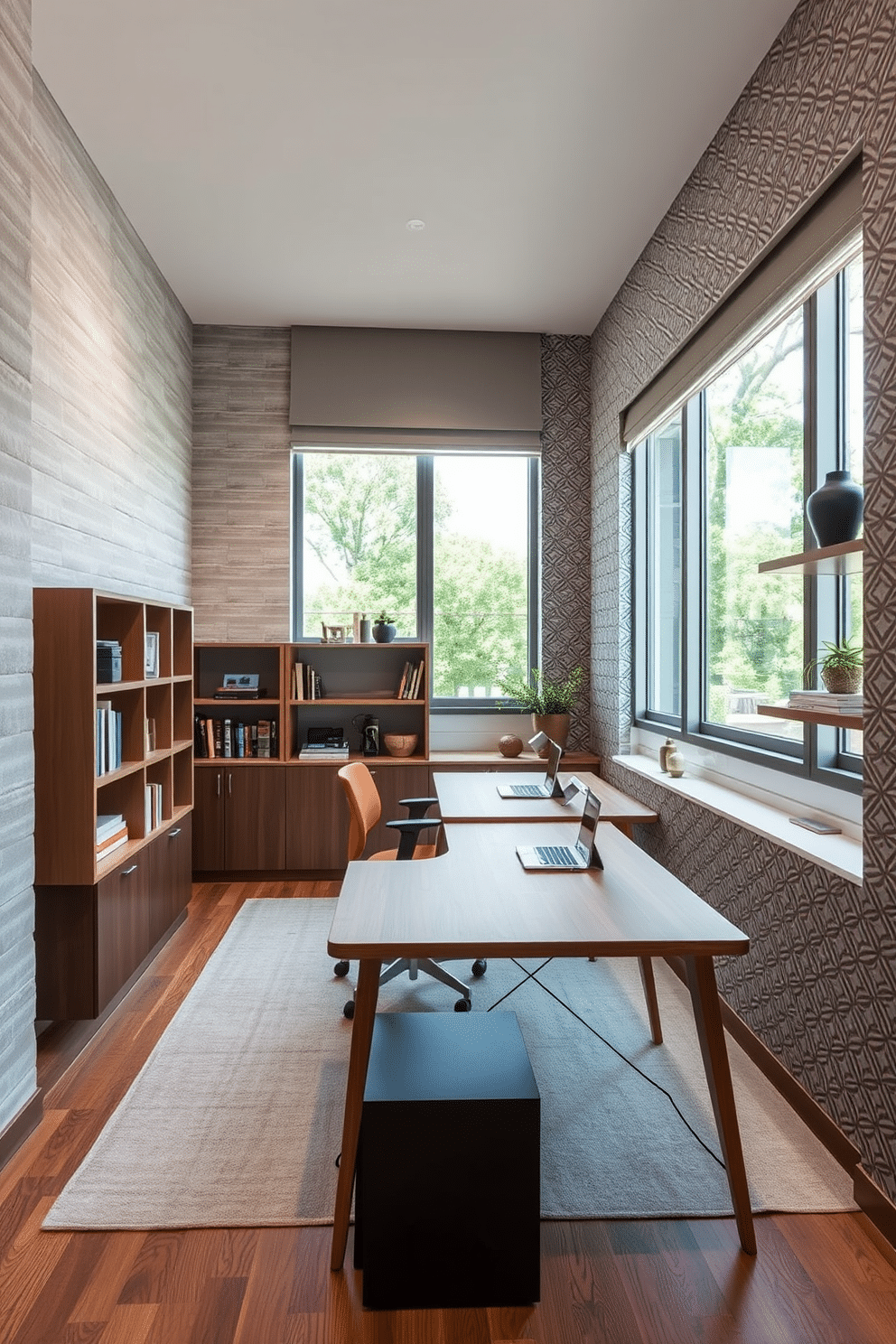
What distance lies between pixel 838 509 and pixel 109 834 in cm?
264

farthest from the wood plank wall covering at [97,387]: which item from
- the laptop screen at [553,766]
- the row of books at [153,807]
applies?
the laptop screen at [553,766]

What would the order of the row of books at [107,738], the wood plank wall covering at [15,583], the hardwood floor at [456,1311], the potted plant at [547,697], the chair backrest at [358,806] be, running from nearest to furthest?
the hardwood floor at [456,1311]
the wood plank wall covering at [15,583]
the row of books at [107,738]
the chair backrest at [358,806]
the potted plant at [547,697]

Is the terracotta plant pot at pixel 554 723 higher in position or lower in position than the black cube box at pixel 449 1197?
higher

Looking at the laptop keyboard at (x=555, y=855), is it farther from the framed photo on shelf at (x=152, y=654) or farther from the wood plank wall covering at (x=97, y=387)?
the wood plank wall covering at (x=97, y=387)

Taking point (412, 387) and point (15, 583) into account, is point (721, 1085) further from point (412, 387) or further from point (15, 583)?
point (412, 387)

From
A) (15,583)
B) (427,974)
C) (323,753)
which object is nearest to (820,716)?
(427,974)

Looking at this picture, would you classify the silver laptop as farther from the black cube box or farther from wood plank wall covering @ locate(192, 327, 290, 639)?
wood plank wall covering @ locate(192, 327, 290, 639)

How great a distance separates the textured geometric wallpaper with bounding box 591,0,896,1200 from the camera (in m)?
2.00

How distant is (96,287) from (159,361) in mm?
946

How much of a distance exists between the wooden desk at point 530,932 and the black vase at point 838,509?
40.3 inches

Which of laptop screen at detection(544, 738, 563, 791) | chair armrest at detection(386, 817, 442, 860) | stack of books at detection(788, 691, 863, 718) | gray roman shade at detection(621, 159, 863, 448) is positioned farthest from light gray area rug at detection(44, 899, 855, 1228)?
gray roman shade at detection(621, 159, 863, 448)

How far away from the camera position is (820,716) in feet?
7.34

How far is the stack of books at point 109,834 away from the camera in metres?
2.99

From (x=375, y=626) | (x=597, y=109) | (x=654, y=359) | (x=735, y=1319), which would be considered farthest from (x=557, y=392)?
(x=735, y=1319)
